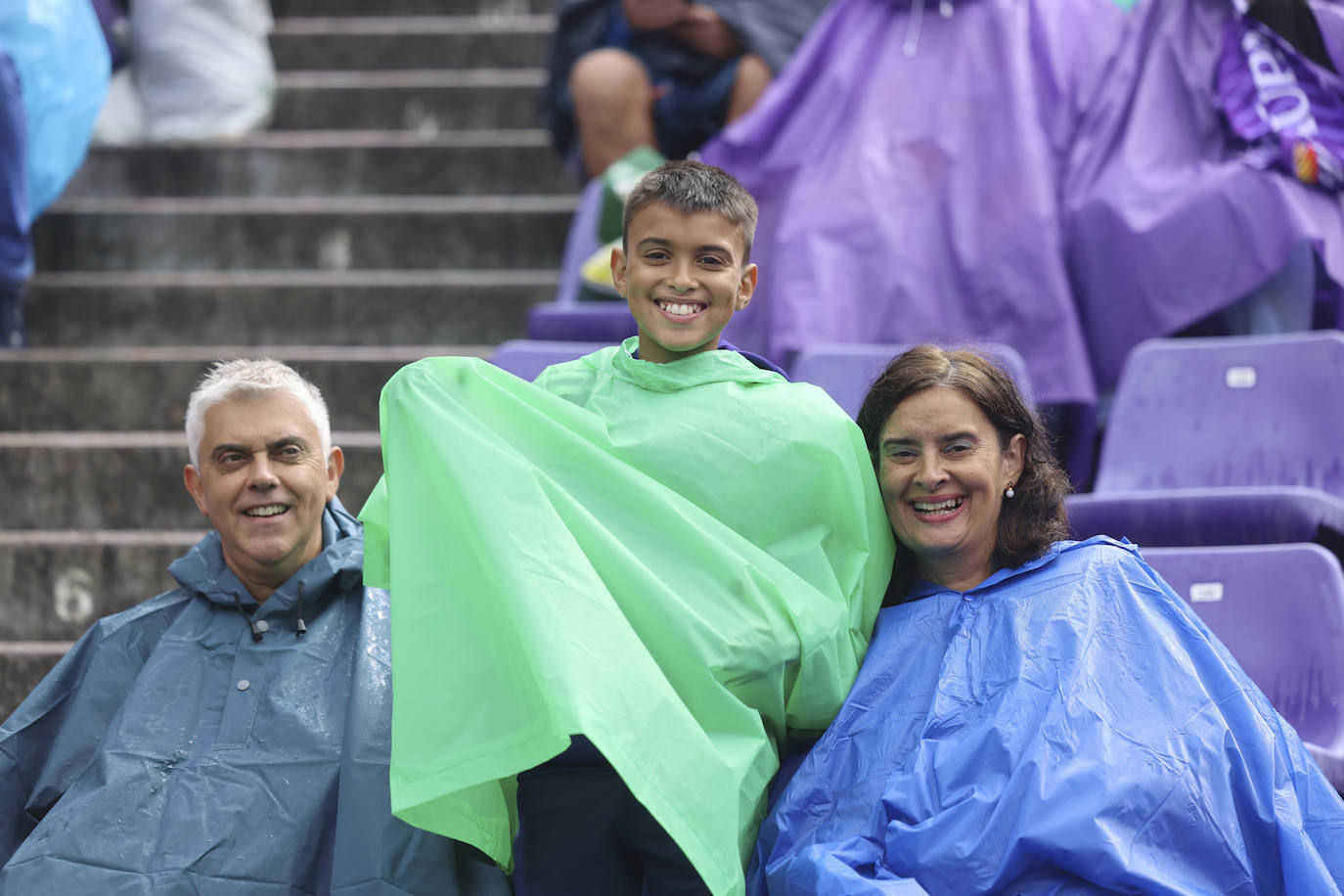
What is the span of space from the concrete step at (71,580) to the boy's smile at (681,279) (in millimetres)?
1572

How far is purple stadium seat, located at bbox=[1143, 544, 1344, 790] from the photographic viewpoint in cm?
247

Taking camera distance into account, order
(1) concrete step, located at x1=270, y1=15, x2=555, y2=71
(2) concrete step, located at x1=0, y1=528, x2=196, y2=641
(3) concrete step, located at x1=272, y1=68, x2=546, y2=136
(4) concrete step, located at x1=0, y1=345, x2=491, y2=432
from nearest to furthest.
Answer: (2) concrete step, located at x1=0, y1=528, x2=196, y2=641 → (4) concrete step, located at x1=0, y1=345, x2=491, y2=432 → (3) concrete step, located at x1=272, y1=68, x2=546, y2=136 → (1) concrete step, located at x1=270, y1=15, x2=555, y2=71

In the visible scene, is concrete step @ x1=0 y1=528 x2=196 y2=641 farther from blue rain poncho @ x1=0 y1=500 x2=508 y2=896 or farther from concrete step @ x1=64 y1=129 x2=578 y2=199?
concrete step @ x1=64 y1=129 x2=578 y2=199

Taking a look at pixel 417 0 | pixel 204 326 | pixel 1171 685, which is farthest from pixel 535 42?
pixel 1171 685

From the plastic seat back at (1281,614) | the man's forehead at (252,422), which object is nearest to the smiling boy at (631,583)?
the man's forehead at (252,422)

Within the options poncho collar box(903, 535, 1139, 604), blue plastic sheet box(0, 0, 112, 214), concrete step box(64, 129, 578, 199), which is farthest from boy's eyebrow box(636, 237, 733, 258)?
concrete step box(64, 129, 578, 199)

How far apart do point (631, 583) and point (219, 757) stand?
0.66 metres

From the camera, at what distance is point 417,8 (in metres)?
5.69

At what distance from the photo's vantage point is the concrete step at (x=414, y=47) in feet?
17.8

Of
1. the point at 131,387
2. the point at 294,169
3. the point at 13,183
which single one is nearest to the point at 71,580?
the point at 131,387

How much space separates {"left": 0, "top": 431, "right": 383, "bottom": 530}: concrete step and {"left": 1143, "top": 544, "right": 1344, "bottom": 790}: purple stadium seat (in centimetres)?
191

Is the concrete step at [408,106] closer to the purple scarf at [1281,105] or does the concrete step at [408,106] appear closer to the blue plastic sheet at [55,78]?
the blue plastic sheet at [55,78]

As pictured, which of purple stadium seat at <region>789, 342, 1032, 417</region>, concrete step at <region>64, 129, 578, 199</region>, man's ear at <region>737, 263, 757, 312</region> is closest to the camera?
man's ear at <region>737, 263, 757, 312</region>

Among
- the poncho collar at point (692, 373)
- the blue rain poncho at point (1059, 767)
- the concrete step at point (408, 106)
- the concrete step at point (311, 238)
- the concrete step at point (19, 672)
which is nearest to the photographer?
the blue rain poncho at point (1059, 767)
